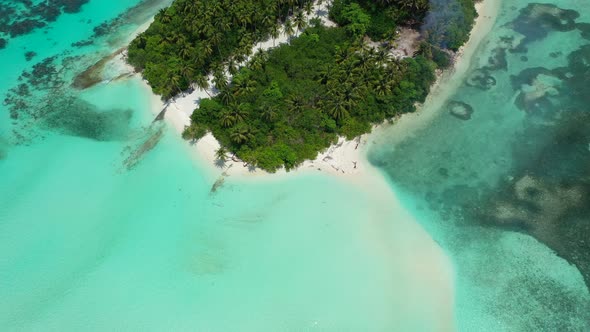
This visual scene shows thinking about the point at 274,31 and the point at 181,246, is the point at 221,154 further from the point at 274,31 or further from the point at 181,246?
the point at 274,31

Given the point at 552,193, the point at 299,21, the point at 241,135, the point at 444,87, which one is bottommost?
the point at 552,193

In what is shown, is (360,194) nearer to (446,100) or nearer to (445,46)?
(446,100)

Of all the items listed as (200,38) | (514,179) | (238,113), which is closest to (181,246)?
(238,113)

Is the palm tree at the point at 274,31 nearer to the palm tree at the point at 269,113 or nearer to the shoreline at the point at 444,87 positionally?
the palm tree at the point at 269,113

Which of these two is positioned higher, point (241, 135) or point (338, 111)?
point (241, 135)

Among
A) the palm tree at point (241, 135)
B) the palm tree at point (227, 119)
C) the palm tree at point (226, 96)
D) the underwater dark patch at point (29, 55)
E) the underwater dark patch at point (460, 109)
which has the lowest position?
the underwater dark patch at point (460, 109)

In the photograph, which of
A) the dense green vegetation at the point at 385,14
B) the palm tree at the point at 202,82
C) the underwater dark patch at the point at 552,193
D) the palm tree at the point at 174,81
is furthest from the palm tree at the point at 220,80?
the underwater dark patch at the point at 552,193

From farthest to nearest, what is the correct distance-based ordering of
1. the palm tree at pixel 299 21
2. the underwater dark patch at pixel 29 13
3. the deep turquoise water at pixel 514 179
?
the underwater dark patch at pixel 29 13
the palm tree at pixel 299 21
the deep turquoise water at pixel 514 179

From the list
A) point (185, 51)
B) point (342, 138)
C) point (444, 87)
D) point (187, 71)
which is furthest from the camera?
point (444, 87)
